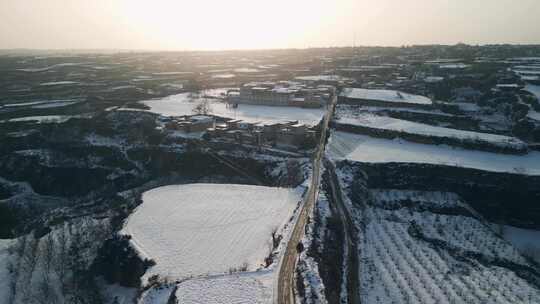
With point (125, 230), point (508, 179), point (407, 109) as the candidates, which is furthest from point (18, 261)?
point (407, 109)

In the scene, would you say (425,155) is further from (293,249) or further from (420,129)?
(293,249)

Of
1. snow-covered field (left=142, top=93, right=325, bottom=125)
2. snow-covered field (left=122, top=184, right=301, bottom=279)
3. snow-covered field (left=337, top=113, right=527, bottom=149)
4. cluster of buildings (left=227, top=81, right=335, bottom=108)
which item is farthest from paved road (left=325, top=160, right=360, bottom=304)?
cluster of buildings (left=227, top=81, right=335, bottom=108)

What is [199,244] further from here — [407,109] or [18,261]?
[407,109]

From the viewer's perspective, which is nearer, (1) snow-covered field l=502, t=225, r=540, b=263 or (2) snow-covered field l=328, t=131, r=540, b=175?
(1) snow-covered field l=502, t=225, r=540, b=263

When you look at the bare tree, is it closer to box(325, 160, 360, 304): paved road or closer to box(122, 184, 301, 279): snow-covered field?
box(122, 184, 301, 279): snow-covered field

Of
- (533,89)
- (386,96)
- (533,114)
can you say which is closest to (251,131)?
(386,96)
